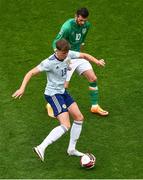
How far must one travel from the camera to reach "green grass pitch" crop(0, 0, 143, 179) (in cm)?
1123

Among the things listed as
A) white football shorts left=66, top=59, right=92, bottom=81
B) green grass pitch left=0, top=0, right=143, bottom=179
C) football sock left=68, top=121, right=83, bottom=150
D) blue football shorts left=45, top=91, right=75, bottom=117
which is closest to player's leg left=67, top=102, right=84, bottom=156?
football sock left=68, top=121, right=83, bottom=150

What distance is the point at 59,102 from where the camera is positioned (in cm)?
1128

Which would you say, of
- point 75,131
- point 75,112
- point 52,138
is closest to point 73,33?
point 75,112

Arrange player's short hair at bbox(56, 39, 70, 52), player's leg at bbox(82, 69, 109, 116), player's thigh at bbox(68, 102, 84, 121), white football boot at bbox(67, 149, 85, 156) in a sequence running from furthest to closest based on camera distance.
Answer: player's leg at bbox(82, 69, 109, 116) → white football boot at bbox(67, 149, 85, 156) → player's thigh at bbox(68, 102, 84, 121) → player's short hair at bbox(56, 39, 70, 52)

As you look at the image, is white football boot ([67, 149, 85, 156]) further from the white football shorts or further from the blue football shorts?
the white football shorts

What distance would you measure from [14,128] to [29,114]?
70 cm

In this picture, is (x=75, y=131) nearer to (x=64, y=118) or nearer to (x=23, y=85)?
(x=64, y=118)

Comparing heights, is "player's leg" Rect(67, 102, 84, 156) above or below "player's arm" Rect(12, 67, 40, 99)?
below

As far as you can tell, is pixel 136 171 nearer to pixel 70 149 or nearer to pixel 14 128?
pixel 70 149

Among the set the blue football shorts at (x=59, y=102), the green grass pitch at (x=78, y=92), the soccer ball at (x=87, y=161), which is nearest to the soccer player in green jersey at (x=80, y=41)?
the green grass pitch at (x=78, y=92)

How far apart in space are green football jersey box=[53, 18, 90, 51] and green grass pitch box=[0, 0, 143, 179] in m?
1.46

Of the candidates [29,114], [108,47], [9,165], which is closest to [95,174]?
[9,165]

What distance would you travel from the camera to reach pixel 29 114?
13.0m

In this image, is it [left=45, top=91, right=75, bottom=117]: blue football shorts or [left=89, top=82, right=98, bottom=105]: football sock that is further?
[left=89, top=82, right=98, bottom=105]: football sock
